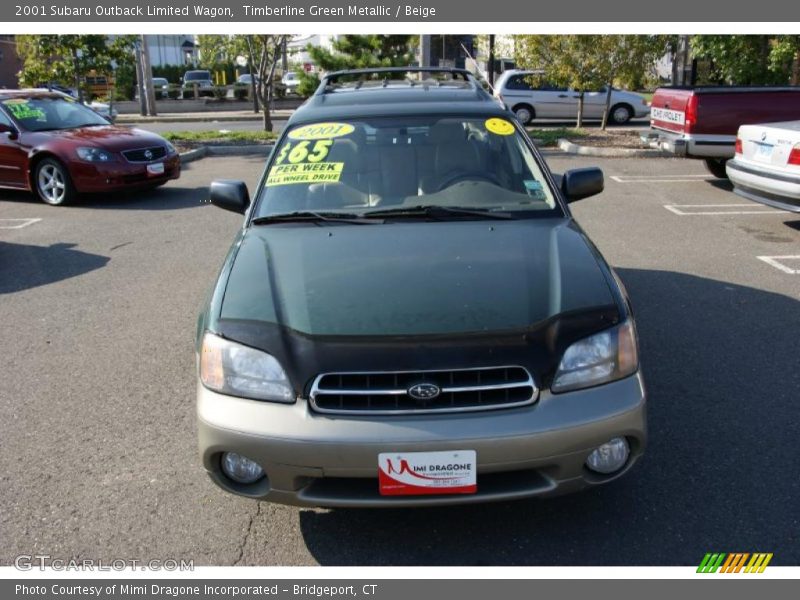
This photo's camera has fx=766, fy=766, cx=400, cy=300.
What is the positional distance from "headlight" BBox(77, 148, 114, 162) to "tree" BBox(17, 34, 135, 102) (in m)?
6.81

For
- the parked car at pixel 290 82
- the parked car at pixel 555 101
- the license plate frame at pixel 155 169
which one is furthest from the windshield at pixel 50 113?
the parked car at pixel 290 82

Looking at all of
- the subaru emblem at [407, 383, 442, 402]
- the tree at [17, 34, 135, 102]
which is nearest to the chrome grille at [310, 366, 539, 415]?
the subaru emblem at [407, 383, 442, 402]

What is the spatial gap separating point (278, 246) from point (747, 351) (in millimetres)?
3155

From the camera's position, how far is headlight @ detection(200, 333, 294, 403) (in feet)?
9.37

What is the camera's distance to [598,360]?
293 cm

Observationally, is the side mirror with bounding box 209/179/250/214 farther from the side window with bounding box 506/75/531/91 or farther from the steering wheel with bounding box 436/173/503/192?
the side window with bounding box 506/75/531/91

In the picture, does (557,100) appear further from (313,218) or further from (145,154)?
(313,218)

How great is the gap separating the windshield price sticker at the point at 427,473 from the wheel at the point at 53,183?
366 inches

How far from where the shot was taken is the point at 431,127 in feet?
14.3

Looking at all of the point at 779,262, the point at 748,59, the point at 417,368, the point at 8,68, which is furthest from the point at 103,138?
the point at 8,68

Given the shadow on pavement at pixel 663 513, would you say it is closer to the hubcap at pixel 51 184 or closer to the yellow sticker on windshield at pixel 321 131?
the yellow sticker on windshield at pixel 321 131

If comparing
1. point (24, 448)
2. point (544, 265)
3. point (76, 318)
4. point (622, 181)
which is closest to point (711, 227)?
point (622, 181)
